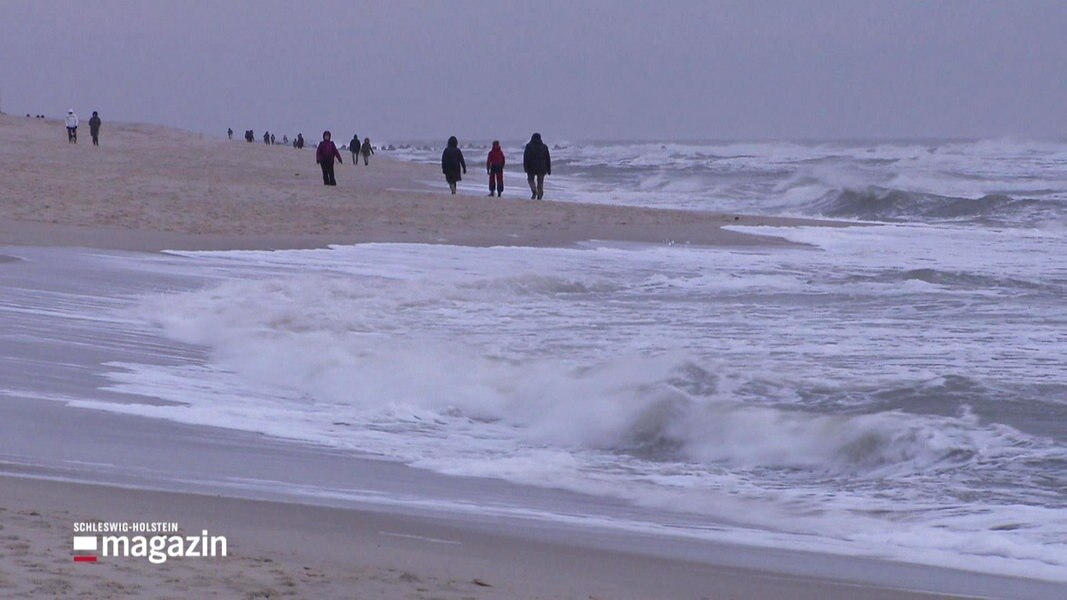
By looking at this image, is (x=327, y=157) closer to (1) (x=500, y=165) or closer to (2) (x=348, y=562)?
(1) (x=500, y=165)

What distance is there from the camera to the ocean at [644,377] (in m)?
6.45

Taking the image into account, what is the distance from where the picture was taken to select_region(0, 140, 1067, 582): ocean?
21.2 feet

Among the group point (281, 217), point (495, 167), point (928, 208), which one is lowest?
point (928, 208)

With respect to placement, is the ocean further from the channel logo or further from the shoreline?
the channel logo

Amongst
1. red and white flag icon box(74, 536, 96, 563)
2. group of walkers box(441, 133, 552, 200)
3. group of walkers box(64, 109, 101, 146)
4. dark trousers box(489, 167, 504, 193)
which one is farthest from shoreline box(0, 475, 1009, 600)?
group of walkers box(64, 109, 101, 146)

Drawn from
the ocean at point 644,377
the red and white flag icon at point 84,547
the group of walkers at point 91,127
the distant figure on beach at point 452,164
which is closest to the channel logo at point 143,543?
the red and white flag icon at point 84,547

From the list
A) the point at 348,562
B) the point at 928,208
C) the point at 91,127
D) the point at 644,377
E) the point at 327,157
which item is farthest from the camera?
the point at 91,127

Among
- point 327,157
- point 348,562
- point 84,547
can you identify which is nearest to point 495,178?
point 327,157

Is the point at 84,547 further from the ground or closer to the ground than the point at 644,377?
further from the ground

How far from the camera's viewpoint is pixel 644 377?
352 inches

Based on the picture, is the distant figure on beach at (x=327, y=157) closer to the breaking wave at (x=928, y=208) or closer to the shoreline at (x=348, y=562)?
the breaking wave at (x=928, y=208)

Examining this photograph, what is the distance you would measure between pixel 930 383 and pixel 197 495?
524cm

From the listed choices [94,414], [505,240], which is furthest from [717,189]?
[94,414]

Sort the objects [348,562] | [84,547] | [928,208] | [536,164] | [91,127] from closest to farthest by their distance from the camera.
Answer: [84,547] < [348,562] < [536,164] < [928,208] < [91,127]
